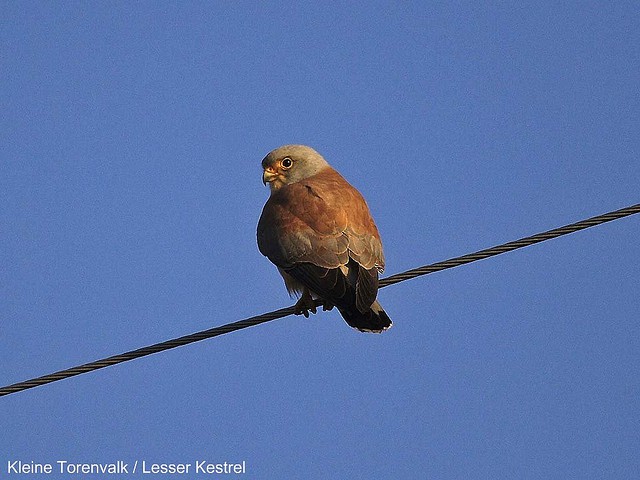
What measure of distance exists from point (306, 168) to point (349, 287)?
2086mm

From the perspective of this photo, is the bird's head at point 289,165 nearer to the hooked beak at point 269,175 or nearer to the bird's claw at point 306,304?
the hooked beak at point 269,175

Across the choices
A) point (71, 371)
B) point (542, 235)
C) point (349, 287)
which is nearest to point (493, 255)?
point (542, 235)

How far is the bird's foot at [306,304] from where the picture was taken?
6.80m

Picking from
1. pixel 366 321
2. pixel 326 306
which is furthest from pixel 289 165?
pixel 366 321

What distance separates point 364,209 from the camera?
7.17m

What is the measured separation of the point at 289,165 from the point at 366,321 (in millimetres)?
2268

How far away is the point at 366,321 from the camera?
6.37 metres

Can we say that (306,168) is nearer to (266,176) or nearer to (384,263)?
(266,176)

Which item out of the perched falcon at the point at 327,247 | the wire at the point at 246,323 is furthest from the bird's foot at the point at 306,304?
the wire at the point at 246,323

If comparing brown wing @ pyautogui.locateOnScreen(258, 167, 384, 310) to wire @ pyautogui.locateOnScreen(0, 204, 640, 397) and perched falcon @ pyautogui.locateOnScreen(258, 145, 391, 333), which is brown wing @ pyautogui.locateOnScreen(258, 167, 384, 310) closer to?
perched falcon @ pyautogui.locateOnScreen(258, 145, 391, 333)

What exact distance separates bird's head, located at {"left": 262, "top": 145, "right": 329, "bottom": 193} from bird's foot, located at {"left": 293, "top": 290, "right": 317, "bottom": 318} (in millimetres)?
1607

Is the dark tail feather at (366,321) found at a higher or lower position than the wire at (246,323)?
higher

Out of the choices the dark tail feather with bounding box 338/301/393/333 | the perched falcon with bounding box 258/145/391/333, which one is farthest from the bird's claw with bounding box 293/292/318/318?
the dark tail feather with bounding box 338/301/393/333

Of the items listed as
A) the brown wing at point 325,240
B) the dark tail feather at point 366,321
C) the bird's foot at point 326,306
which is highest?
the brown wing at point 325,240
